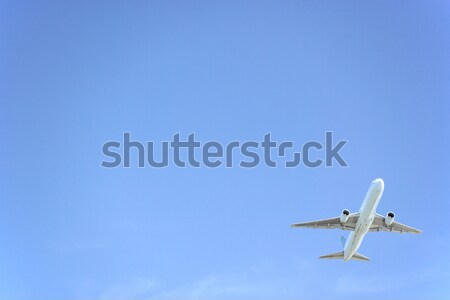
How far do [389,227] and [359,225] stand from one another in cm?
720

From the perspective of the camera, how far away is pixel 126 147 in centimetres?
8812

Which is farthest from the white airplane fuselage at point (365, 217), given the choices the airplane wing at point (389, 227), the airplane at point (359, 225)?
the airplane wing at point (389, 227)

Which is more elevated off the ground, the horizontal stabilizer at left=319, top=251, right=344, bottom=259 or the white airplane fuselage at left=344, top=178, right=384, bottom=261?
the horizontal stabilizer at left=319, top=251, right=344, bottom=259

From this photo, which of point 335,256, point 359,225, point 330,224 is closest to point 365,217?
point 359,225

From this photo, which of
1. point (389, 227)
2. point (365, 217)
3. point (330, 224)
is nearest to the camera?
point (365, 217)

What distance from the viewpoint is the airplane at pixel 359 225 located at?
78938 millimetres

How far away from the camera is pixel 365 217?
79.9 metres

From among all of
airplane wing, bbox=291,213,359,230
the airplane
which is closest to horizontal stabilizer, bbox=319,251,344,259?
the airplane

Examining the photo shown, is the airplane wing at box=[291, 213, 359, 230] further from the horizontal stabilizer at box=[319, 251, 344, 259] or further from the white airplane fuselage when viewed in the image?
the horizontal stabilizer at box=[319, 251, 344, 259]

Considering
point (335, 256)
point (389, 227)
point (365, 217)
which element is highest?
point (389, 227)

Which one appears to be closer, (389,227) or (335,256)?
(389,227)

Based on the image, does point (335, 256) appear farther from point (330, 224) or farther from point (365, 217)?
point (365, 217)

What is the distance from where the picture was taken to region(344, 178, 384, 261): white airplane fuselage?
75000 millimetres

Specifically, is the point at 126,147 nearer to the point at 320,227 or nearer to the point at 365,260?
the point at 320,227
